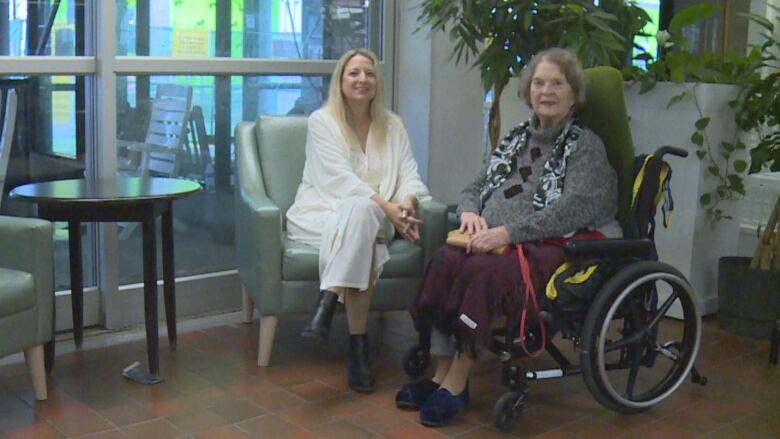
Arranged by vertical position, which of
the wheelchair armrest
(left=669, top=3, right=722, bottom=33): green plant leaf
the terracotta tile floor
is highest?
(left=669, top=3, right=722, bottom=33): green plant leaf

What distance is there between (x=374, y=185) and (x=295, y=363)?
2.30 feet

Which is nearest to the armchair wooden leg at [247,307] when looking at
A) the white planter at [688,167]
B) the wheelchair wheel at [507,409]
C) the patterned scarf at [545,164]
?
the patterned scarf at [545,164]

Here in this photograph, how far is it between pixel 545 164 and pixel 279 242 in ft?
3.04

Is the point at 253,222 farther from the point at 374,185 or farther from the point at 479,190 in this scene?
the point at 479,190

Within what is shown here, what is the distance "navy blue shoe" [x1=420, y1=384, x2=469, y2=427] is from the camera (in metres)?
2.98

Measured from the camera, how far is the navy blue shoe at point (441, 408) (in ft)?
9.78

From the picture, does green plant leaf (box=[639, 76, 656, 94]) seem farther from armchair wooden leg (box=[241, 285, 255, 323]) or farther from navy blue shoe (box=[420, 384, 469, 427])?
armchair wooden leg (box=[241, 285, 255, 323])

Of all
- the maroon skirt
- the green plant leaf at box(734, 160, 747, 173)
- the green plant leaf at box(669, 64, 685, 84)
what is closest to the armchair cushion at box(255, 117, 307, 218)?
the maroon skirt

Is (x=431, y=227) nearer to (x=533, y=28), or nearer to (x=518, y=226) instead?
(x=518, y=226)

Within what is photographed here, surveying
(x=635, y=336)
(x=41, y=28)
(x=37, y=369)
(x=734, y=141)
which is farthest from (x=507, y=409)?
(x=41, y=28)

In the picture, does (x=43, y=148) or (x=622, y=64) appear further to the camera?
(x=622, y=64)

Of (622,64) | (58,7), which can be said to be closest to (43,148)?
(58,7)

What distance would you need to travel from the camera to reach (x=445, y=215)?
3.62 metres

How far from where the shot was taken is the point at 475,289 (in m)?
2.92
